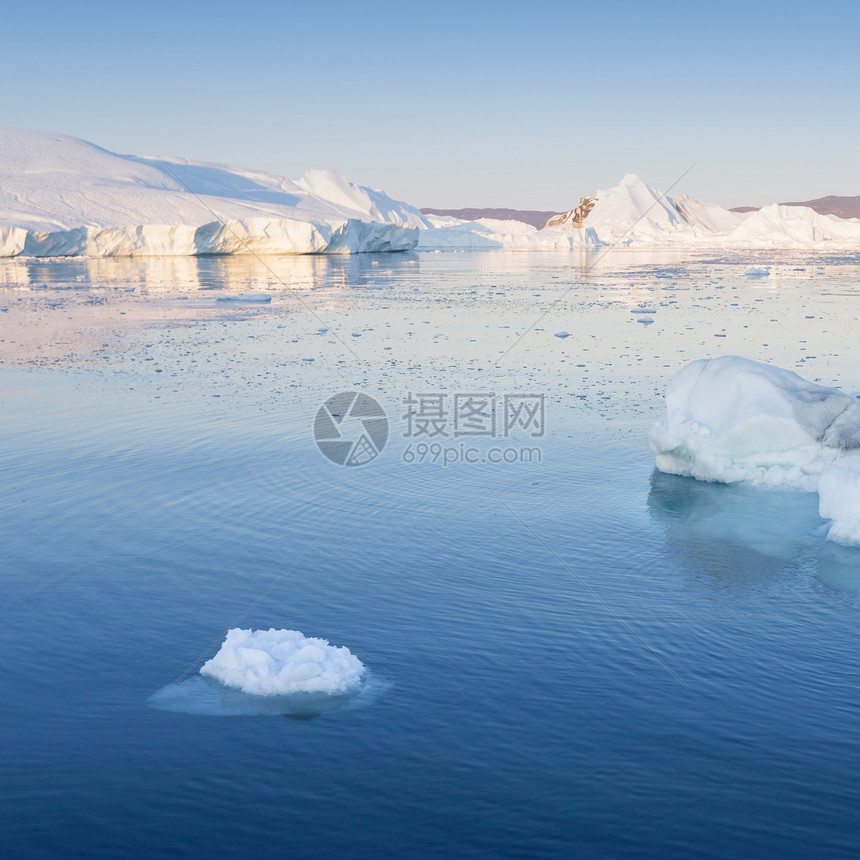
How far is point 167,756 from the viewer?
14.4 feet

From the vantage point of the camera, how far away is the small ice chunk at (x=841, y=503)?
7.06 meters

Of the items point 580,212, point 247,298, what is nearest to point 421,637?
point 247,298

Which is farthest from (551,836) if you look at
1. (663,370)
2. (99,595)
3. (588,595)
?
(663,370)

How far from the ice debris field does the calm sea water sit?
48.6m

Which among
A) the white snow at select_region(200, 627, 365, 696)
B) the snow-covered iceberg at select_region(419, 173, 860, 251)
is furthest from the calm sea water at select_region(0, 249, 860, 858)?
the snow-covered iceberg at select_region(419, 173, 860, 251)

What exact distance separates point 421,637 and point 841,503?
379 centimetres

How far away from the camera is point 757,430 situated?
28.0 ft

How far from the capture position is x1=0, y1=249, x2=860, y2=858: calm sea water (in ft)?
13.1

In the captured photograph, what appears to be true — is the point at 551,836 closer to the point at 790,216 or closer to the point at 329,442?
the point at 329,442

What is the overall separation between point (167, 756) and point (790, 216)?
9406 cm

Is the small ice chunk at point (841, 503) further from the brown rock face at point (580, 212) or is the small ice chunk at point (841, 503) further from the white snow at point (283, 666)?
the brown rock face at point (580, 212)

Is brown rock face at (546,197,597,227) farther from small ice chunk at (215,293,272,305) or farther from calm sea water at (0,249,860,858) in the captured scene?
calm sea water at (0,249,860,858)

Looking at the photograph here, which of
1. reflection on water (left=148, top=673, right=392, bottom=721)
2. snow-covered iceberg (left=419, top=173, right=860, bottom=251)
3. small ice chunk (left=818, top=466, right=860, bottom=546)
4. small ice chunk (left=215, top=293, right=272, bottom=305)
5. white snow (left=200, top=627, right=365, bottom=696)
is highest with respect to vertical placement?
snow-covered iceberg (left=419, top=173, right=860, bottom=251)

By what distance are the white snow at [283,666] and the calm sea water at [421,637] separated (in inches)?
7.1
